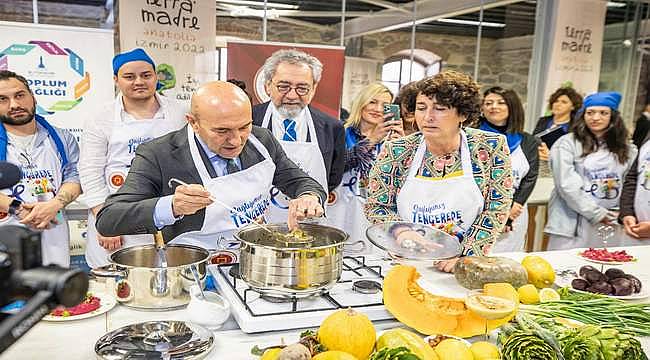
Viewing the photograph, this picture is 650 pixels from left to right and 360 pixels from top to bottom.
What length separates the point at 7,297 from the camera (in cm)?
67

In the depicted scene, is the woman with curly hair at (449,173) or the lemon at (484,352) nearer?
the lemon at (484,352)

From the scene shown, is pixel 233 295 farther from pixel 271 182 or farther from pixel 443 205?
pixel 443 205

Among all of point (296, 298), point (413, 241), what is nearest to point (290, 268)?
point (296, 298)

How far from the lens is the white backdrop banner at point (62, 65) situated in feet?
11.1

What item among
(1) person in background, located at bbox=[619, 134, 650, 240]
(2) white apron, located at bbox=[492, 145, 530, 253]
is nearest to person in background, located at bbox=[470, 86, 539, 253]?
(2) white apron, located at bbox=[492, 145, 530, 253]

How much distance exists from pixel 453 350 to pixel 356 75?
460cm

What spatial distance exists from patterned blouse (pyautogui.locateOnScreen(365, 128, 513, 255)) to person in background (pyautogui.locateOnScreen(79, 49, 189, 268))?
1346 millimetres

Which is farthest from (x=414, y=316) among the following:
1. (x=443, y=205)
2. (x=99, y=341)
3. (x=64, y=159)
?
(x=64, y=159)

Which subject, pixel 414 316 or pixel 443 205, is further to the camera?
pixel 443 205

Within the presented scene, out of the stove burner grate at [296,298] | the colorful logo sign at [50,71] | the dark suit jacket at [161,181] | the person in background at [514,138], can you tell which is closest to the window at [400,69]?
the person in background at [514,138]

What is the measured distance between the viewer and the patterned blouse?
2309mm

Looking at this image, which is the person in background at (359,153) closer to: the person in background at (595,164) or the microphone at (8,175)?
the person in background at (595,164)

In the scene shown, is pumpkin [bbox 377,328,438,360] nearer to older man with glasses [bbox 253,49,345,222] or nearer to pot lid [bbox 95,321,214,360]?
pot lid [bbox 95,321,214,360]

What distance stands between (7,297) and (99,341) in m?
0.71
